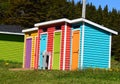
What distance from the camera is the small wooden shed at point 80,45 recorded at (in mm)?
21234

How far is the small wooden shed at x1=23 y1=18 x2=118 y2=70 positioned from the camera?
21234 mm

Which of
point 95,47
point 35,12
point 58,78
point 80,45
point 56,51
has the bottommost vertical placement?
point 58,78

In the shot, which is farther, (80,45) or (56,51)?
(56,51)

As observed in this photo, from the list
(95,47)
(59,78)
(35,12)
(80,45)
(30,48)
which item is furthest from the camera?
(35,12)

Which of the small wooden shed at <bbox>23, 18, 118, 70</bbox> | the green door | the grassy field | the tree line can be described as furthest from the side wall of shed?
the tree line

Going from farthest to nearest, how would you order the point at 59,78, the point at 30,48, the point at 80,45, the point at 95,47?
the point at 30,48 < the point at 95,47 < the point at 80,45 < the point at 59,78

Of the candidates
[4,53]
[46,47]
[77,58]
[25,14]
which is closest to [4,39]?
[4,53]

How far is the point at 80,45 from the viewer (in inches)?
836

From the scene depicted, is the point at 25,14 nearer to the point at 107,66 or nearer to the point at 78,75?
→ the point at 107,66

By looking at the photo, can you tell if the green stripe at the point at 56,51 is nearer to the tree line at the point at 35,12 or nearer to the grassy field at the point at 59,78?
the grassy field at the point at 59,78

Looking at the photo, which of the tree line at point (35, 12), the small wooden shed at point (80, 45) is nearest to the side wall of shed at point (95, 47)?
the small wooden shed at point (80, 45)

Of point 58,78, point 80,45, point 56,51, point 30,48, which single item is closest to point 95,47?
point 80,45

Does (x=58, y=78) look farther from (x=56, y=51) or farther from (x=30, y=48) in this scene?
(x=30, y=48)

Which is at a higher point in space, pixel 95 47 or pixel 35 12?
pixel 35 12
